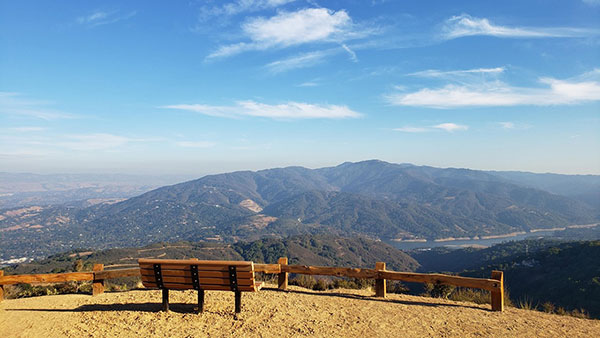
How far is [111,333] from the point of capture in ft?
18.1

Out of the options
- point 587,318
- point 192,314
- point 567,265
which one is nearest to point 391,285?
point 587,318

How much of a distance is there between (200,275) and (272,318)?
1505 millimetres

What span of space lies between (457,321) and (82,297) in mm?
7766

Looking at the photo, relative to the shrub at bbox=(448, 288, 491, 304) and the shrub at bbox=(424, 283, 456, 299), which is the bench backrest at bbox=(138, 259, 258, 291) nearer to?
the shrub at bbox=(424, 283, 456, 299)

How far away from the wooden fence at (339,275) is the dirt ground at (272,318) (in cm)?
34

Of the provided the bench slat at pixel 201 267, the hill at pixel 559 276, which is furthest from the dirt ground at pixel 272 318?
the hill at pixel 559 276

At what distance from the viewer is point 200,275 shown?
5.80 meters

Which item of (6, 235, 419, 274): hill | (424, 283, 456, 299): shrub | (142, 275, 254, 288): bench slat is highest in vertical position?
(142, 275, 254, 288): bench slat

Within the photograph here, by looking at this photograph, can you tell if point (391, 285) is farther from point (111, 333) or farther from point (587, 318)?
point (111, 333)

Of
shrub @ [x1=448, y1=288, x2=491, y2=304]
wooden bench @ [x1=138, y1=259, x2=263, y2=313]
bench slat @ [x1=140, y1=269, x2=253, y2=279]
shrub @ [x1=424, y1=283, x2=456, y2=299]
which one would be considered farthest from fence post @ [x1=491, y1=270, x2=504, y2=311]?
bench slat @ [x1=140, y1=269, x2=253, y2=279]

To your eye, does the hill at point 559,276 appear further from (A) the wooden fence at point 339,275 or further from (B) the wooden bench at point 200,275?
(B) the wooden bench at point 200,275

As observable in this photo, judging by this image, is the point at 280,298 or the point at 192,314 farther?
the point at 280,298

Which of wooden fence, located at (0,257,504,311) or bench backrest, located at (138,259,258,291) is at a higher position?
bench backrest, located at (138,259,258,291)

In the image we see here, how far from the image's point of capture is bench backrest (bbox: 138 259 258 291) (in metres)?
5.71
